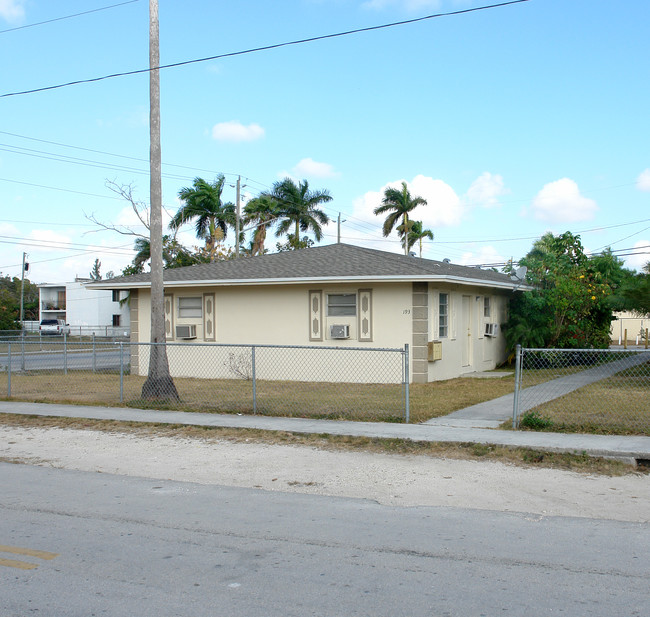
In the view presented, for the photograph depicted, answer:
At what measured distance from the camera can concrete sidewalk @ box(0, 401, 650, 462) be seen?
356 inches

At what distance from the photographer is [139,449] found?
393 inches

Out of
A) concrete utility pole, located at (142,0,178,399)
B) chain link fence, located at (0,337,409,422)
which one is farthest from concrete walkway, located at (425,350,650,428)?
concrete utility pole, located at (142,0,178,399)

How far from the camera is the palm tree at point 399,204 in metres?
49.7

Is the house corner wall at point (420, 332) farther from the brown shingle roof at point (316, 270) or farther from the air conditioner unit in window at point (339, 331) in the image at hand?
the air conditioner unit in window at point (339, 331)

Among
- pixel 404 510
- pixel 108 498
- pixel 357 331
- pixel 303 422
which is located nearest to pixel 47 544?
pixel 108 498

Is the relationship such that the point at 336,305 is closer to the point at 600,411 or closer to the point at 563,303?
the point at 563,303

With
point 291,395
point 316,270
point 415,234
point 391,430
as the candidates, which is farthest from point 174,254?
point 391,430

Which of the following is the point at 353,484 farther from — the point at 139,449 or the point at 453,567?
the point at 139,449

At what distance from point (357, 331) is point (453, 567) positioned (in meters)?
13.4

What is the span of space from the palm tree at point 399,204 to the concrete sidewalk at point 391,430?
125 ft

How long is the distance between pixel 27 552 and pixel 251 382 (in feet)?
43.3

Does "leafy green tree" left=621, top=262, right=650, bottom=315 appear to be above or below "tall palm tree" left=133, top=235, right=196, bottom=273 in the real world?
below

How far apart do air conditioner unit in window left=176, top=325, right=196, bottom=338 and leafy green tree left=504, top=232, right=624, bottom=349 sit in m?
10.1

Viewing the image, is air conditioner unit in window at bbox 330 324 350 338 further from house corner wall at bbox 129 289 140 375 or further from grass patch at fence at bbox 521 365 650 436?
house corner wall at bbox 129 289 140 375
